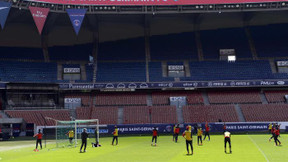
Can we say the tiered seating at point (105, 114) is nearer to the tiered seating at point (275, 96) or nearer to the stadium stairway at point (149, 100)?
the stadium stairway at point (149, 100)

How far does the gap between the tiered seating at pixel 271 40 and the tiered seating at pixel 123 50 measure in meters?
21.8

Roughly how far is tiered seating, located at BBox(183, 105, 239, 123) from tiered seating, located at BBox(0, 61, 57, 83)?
23.4 m

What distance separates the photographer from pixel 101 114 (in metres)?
49.4

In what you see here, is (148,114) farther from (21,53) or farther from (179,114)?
(21,53)

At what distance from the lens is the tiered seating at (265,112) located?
1861 inches

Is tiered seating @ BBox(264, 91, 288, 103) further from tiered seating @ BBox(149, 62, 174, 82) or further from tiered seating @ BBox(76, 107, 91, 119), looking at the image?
tiered seating @ BBox(76, 107, 91, 119)

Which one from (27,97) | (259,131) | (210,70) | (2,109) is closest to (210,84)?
(210,70)

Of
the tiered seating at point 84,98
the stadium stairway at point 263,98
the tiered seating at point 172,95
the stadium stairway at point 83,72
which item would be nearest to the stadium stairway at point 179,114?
the tiered seating at point 172,95

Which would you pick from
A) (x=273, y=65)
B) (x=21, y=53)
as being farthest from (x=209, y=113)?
(x=21, y=53)

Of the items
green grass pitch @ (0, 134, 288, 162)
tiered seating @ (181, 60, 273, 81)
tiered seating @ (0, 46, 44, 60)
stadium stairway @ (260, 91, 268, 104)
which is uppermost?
tiered seating @ (0, 46, 44, 60)

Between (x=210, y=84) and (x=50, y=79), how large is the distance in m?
27.2

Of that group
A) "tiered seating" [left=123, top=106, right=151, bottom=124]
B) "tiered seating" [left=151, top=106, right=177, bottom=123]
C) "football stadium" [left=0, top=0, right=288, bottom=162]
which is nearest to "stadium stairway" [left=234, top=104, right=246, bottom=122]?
"football stadium" [left=0, top=0, right=288, bottom=162]

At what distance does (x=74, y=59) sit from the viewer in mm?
57062

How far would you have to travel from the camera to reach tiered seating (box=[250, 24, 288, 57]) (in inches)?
2234
